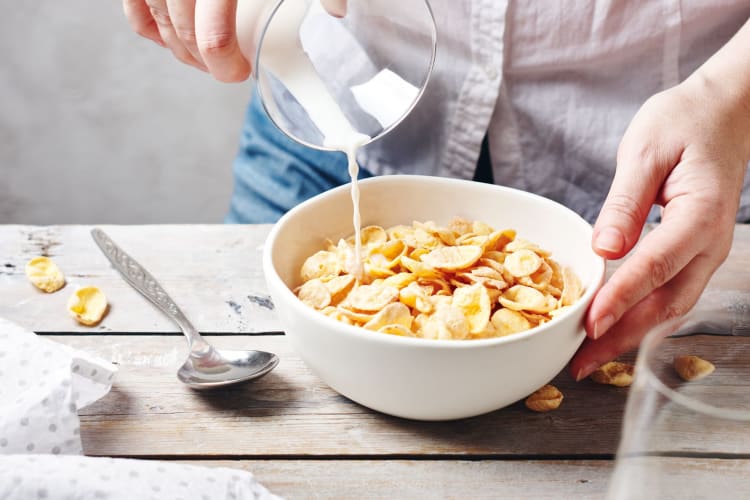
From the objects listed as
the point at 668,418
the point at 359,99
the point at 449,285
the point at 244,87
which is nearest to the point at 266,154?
the point at 359,99

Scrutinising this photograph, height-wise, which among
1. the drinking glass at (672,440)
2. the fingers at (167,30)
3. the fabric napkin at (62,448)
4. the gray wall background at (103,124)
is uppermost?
the fingers at (167,30)

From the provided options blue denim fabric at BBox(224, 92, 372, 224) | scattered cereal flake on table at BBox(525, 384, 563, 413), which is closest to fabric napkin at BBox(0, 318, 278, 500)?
scattered cereal flake on table at BBox(525, 384, 563, 413)

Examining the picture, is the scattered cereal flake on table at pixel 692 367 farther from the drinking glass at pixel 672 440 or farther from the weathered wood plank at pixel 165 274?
the weathered wood plank at pixel 165 274

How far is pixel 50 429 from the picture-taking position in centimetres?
69

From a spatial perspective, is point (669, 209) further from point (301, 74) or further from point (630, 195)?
point (301, 74)

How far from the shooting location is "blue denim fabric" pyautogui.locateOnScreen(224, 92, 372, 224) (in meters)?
1.24

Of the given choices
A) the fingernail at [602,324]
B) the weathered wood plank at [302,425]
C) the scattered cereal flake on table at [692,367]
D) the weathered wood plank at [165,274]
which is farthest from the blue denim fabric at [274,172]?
the scattered cereal flake on table at [692,367]

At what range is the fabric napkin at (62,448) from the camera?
1.99 feet

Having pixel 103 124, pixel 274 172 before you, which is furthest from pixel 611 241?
pixel 103 124

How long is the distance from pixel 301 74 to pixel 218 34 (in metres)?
0.09

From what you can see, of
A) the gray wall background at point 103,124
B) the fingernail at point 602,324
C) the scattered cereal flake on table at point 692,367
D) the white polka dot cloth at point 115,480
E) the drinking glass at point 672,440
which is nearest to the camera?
the drinking glass at point 672,440

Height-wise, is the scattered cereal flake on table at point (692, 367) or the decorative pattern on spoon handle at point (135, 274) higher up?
the scattered cereal flake on table at point (692, 367)

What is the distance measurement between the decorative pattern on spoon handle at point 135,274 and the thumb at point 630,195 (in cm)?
49

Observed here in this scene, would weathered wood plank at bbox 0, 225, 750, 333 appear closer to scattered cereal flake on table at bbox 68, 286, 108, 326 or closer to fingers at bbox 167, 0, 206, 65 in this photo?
scattered cereal flake on table at bbox 68, 286, 108, 326
